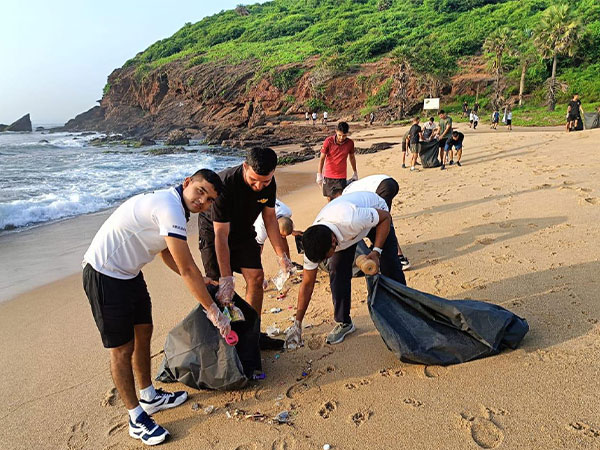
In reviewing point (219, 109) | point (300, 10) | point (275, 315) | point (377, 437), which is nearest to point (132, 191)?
point (275, 315)

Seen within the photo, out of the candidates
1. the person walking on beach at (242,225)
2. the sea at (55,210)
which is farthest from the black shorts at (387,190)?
the sea at (55,210)

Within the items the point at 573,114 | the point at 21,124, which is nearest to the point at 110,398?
the point at 573,114

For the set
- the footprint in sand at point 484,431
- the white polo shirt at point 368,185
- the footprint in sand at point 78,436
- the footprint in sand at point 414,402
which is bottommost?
the footprint in sand at point 78,436

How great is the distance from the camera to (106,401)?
2920 mm

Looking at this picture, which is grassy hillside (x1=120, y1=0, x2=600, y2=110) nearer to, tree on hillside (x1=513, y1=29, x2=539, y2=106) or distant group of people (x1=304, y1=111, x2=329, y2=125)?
tree on hillside (x1=513, y1=29, x2=539, y2=106)

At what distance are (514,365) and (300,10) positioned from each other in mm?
70274

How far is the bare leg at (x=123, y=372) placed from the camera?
244 centimetres

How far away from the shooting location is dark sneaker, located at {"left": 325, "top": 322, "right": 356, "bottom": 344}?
3.35 meters

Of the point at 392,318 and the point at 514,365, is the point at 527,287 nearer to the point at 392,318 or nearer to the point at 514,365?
the point at 514,365

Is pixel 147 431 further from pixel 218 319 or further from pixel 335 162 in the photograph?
pixel 335 162

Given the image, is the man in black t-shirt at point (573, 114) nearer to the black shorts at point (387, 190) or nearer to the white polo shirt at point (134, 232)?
the black shorts at point (387, 190)

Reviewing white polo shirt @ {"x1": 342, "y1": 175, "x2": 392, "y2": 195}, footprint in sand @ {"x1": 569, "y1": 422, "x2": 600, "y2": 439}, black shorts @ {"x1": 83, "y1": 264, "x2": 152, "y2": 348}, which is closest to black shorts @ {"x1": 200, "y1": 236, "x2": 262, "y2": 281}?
black shorts @ {"x1": 83, "y1": 264, "x2": 152, "y2": 348}

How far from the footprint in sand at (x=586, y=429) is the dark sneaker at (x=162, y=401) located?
2367mm

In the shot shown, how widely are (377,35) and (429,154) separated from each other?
125ft
